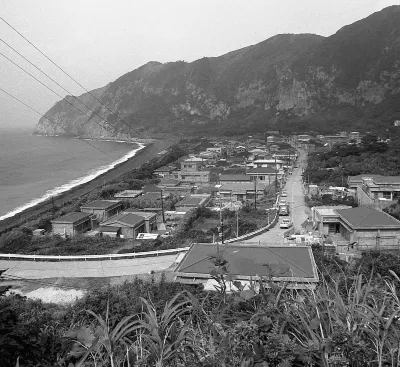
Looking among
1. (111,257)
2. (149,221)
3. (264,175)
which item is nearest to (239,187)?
(264,175)

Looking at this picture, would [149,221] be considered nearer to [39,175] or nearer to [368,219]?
[368,219]

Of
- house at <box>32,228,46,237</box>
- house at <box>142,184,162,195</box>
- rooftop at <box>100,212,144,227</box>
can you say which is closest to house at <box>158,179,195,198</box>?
house at <box>142,184,162,195</box>

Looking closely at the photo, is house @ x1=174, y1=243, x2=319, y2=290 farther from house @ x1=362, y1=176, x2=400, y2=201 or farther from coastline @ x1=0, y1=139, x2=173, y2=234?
coastline @ x1=0, y1=139, x2=173, y2=234

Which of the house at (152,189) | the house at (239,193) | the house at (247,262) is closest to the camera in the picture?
the house at (247,262)

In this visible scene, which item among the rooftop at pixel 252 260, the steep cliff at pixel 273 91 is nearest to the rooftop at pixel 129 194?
the rooftop at pixel 252 260

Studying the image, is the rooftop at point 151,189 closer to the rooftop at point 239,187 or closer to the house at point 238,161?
the rooftop at point 239,187

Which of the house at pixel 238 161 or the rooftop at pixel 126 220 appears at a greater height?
the rooftop at pixel 126 220

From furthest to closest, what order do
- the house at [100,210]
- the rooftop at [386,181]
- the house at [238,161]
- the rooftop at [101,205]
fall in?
1. the house at [238,161]
2. the rooftop at [101,205]
3. the house at [100,210]
4. the rooftop at [386,181]
